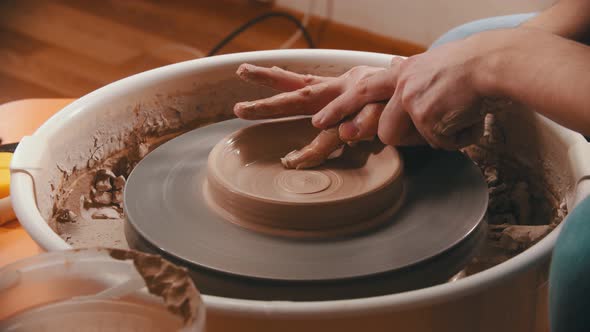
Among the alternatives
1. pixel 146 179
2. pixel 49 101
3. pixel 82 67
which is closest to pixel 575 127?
pixel 146 179

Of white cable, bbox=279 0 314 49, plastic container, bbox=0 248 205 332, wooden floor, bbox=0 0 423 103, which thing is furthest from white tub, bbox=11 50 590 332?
white cable, bbox=279 0 314 49

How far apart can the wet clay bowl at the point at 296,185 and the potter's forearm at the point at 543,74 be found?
0.23m

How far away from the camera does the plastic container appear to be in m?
0.71

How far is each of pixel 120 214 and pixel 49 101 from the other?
1.41 feet

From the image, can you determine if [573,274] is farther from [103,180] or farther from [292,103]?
[103,180]

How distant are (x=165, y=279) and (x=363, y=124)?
541 mm

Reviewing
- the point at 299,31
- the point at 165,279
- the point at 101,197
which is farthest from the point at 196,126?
the point at 299,31

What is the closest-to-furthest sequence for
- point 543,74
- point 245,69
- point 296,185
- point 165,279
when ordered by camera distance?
point 165,279, point 543,74, point 296,185, point 245,69

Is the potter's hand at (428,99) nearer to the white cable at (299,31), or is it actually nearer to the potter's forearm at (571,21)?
the potter's forearm at (571,21)

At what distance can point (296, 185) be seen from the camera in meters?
1.14

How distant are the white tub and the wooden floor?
1.37 m

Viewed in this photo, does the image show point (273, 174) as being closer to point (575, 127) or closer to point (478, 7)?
point (575, 127)

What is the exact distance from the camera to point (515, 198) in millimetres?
1349

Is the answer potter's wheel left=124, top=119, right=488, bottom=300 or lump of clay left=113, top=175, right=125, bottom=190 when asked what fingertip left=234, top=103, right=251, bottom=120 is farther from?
lump of clay left=113, top=175, right=125, bottom=190
